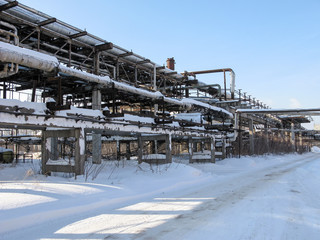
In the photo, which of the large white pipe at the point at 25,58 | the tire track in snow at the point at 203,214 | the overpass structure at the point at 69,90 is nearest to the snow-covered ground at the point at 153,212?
the tire track in snow at the point at 203,214

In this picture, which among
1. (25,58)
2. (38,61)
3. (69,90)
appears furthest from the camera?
(69,90)

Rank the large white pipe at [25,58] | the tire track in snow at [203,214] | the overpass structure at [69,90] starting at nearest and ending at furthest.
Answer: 1. the tire track in snow at [203,214]
2. the large white pipe at [25,58]
3. the overpass structure at [69,90]

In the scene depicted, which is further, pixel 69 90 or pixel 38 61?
pixel 69 90

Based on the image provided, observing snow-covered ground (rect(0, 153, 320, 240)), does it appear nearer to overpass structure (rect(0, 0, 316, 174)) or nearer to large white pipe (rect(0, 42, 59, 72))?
overpass structure (rect(0, 0, 316, 174))

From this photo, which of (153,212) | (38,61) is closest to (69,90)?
(38,61)

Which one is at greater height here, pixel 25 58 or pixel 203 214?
pixel 25 58

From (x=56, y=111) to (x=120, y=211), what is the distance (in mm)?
5602

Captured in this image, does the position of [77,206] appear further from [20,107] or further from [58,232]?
[20,107]

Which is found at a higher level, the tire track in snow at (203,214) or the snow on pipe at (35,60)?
the snow on pipe at (35,60)

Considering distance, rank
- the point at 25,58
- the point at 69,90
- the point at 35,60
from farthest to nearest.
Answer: the point at 69,90 → the point at 35,60 → the point at 25,58

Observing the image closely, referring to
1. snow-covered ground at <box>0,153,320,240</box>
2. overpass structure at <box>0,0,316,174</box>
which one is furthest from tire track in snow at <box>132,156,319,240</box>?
overpass structure at <box>0,0,316,174</box>

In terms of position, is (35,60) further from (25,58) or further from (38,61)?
(25,58)

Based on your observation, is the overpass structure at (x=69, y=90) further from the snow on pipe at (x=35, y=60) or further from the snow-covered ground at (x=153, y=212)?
the snow-covered ground at (x=153, y=212)

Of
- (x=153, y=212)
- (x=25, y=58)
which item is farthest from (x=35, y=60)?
(x=153, y=212)
